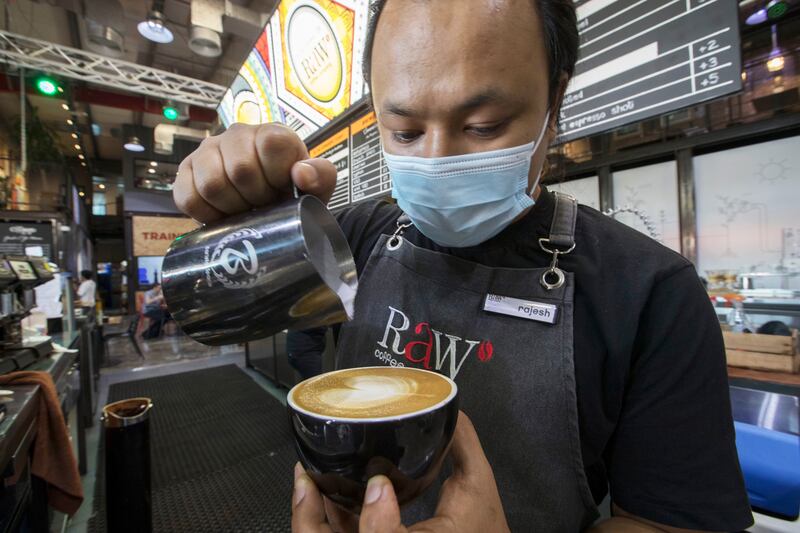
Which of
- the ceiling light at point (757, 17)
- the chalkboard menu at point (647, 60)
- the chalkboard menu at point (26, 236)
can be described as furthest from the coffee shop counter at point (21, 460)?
the chalkboard menu at point (26, 236)

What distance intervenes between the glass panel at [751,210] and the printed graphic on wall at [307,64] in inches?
124

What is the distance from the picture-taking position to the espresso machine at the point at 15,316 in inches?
70.5

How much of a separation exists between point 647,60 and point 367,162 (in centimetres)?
163

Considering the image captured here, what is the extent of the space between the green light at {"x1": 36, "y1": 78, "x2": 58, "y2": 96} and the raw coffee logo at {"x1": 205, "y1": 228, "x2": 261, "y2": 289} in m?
8.75

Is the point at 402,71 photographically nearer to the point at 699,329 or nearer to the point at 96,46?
the point at 699,329

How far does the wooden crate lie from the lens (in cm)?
164

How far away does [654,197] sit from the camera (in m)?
3.84

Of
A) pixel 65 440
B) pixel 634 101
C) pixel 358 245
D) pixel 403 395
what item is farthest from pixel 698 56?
pixel 65 440

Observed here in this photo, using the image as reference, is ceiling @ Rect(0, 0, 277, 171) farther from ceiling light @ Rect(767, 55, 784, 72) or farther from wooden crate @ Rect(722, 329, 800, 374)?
wooden crate @ Rect(722, 329, 800, 374)

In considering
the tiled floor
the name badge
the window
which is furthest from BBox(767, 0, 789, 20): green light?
the window

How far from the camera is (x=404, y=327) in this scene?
869 millimetres

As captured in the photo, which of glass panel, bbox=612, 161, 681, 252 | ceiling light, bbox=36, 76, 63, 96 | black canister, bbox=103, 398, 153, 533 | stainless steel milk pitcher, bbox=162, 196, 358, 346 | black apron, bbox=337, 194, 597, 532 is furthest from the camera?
ceiling light, bbox=36, 76, 63, 96

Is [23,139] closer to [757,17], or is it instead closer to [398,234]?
[398,234]

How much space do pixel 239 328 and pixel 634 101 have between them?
1591 millimetres
